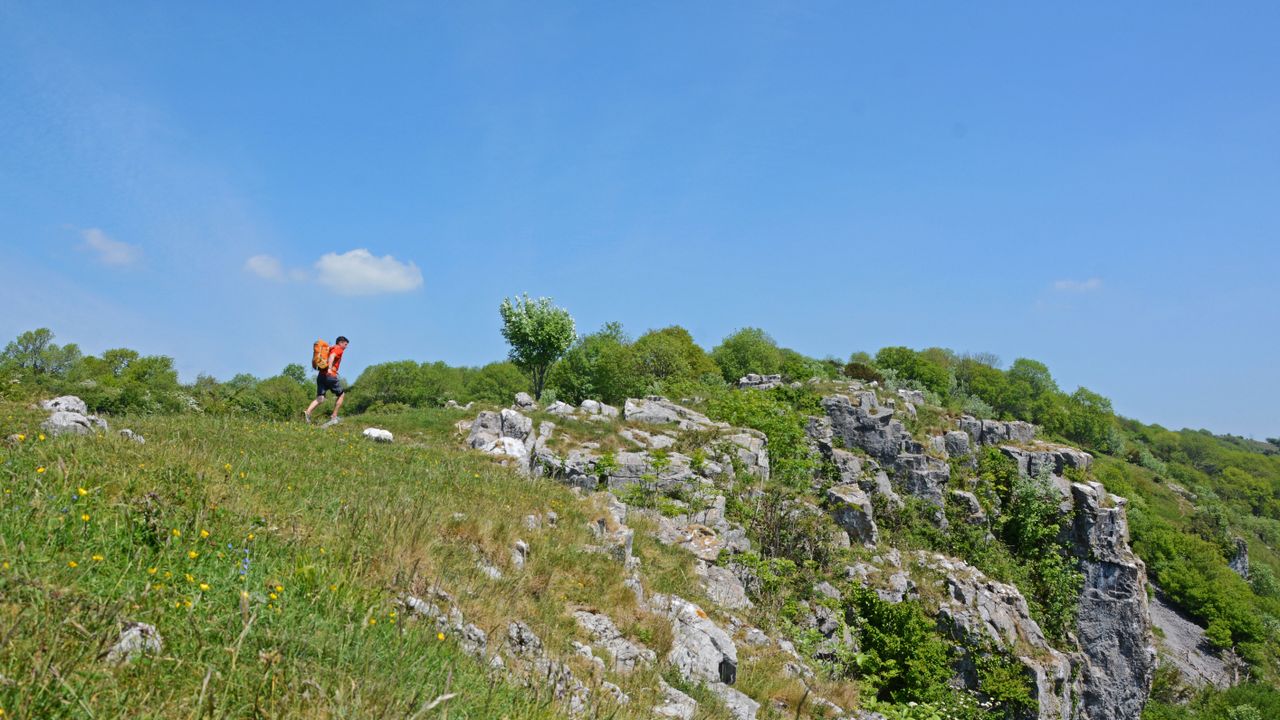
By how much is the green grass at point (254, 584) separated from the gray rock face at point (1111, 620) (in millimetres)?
35704

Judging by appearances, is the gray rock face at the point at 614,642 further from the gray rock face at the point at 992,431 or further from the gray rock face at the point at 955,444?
the gray rock face at the point at 992,431

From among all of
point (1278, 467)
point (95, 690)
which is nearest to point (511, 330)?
point (95, 690)

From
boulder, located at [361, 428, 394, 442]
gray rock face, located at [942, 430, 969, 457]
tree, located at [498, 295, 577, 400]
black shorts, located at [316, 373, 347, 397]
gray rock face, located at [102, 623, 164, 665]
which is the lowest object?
gray rock face, located at [102, 623, 164, 665]

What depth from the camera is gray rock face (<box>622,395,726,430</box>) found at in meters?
25.7

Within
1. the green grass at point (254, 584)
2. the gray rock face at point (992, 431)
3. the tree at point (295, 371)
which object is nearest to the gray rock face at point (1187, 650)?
the gray rock face at point (992, 431)

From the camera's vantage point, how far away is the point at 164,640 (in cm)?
346

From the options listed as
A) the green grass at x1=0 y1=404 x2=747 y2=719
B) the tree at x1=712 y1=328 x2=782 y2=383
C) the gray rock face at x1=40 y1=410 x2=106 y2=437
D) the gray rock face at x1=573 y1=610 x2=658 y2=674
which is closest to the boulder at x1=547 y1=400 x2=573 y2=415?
the gray rock face at x1=40 y1=410 x2=106 y2=437

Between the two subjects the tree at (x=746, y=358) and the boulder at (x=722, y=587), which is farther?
the tree at (x=746, y=358)

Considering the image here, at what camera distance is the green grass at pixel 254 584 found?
3.06 m

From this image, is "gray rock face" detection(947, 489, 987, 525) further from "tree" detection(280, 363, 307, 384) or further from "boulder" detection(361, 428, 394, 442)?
"tree" detection(280, 363, 307, 384)

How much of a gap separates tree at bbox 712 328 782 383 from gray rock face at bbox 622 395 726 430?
43690mm

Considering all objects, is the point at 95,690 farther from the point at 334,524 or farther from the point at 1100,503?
the point at 1100,503

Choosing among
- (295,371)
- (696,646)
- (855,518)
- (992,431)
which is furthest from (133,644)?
(295,371)

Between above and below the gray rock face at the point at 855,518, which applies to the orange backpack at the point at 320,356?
above
